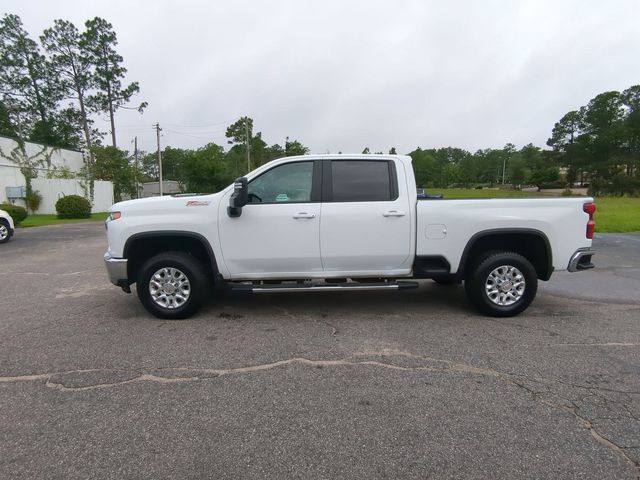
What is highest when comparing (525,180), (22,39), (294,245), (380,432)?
(22,39)

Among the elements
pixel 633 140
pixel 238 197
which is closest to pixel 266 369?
pixel 238 197

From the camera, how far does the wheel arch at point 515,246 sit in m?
4.69

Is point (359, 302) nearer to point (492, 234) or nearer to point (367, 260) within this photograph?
point (367, 260)

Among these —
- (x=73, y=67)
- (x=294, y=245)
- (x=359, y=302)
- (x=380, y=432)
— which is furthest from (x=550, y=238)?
(x=73, y=67)

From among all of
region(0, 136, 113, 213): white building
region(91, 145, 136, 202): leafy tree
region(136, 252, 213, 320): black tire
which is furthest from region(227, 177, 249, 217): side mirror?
region(91, 145, 136, 202): leafy tree

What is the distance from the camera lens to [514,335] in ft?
13.9

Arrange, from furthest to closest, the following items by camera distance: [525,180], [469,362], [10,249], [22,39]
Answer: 1. [525,180]
2. [22,39]
3. [10,249]
4. [469,362]

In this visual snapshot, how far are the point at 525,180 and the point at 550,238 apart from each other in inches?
4254

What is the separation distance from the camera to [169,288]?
4.73 m

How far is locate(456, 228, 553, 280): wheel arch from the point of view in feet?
15.4

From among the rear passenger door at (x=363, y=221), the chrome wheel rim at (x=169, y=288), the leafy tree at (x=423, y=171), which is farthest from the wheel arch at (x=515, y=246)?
the chrome wheel rim at (x=169, y=288)

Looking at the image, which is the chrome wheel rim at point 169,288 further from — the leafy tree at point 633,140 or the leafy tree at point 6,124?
the leafy tree at point 633,140

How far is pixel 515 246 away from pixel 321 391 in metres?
3.37

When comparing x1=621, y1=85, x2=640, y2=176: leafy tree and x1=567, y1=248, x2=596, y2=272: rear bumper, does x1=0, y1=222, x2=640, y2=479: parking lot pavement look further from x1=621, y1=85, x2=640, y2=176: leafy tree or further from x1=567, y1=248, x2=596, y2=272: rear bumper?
x1=621, y1=85, x2=640, y2=176: leafy tree
